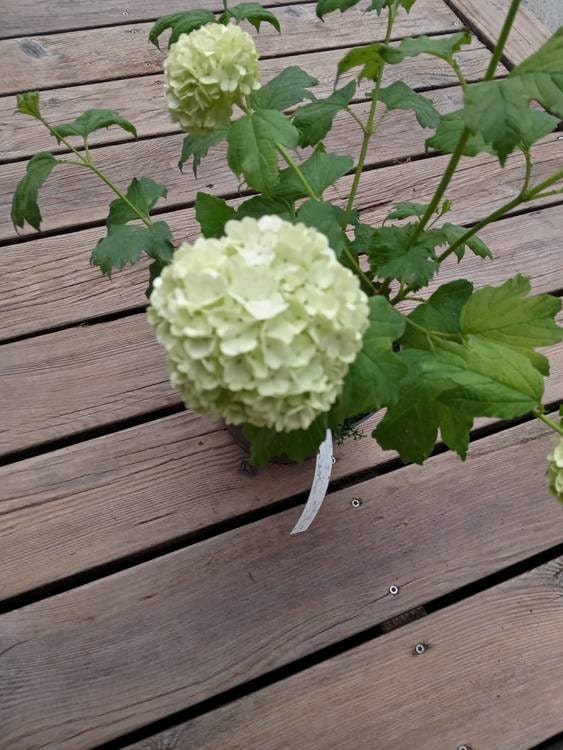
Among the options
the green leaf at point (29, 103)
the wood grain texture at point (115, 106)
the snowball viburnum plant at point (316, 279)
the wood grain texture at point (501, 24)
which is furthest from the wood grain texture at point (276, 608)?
the wood grain texture at point (501, 24)

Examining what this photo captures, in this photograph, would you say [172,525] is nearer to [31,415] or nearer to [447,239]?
[31,415]

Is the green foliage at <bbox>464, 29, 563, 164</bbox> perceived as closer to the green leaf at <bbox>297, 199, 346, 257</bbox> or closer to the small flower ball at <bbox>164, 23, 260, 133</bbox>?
the green leaf at <bbox>297, 199, 346, 257</bbox>

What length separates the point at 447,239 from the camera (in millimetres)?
890

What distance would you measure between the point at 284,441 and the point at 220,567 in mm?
425

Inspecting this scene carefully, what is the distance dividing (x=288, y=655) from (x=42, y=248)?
0.89 m

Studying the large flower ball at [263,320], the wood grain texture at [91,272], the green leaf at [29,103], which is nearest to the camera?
the large flower ball at [263,320]

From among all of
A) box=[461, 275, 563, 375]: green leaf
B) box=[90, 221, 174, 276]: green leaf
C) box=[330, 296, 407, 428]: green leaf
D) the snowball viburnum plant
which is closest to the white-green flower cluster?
the snowball viburnum plant

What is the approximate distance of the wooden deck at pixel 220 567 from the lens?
1.01 m

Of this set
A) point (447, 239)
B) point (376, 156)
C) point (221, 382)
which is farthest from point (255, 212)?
point (376, 156)

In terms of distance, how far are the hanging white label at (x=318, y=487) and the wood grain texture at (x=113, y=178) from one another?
2.27ft

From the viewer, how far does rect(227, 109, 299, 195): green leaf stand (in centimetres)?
77

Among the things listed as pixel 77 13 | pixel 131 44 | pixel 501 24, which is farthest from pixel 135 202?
pixel 501 24

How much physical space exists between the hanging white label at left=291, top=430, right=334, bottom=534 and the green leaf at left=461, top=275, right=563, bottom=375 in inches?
12.6

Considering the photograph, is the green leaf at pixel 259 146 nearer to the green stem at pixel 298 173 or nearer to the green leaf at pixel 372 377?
the green stem at pixel 298 173
